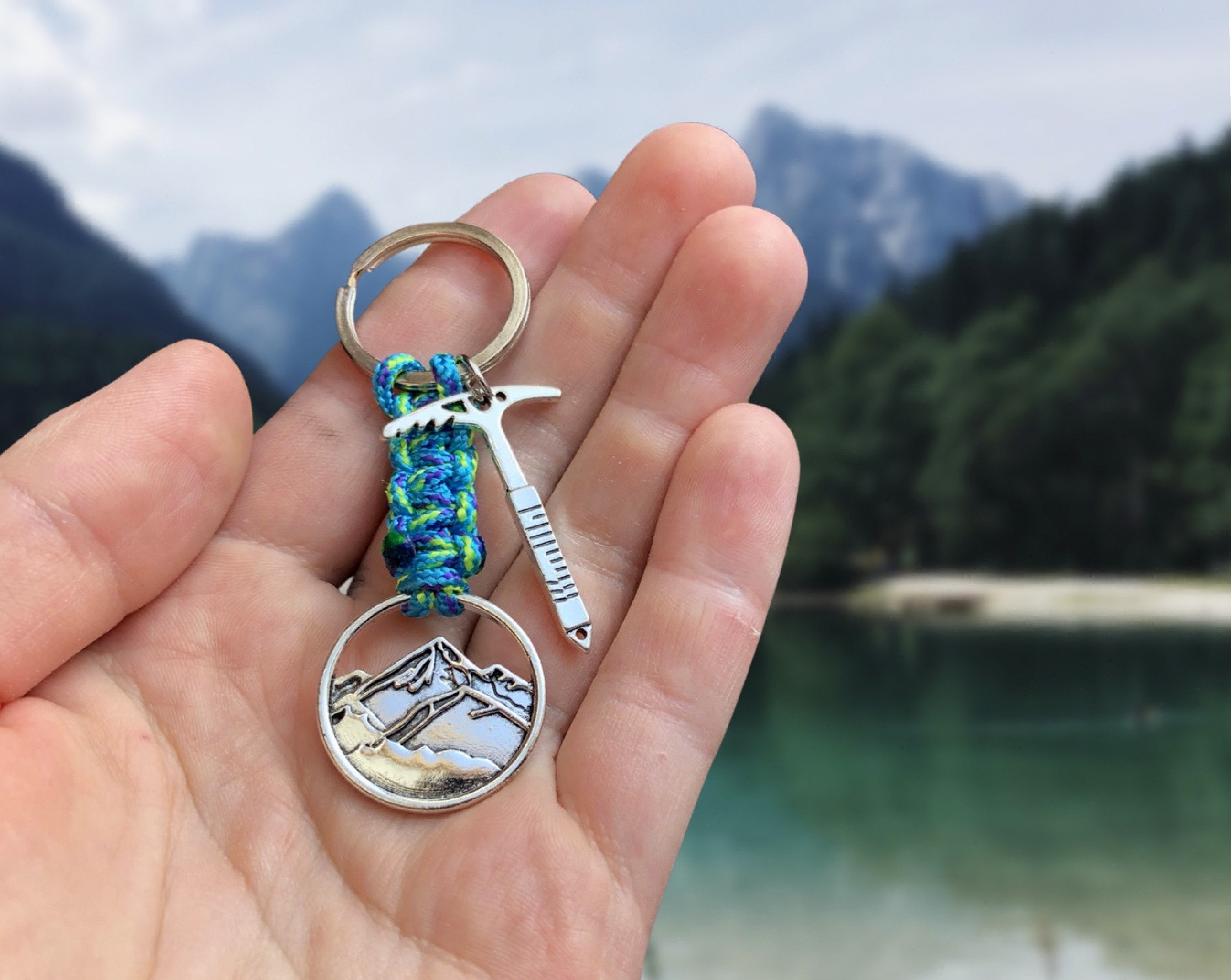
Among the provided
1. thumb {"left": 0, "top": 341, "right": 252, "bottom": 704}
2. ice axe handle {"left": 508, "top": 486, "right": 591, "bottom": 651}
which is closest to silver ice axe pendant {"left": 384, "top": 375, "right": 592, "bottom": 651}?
ice axe handle {"left": 508, "top": 486, "right": 591, "bottom": 651}

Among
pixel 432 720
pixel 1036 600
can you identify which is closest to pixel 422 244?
pixel 432 720

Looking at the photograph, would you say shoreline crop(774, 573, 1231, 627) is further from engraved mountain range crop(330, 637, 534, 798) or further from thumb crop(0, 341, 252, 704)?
thumb crop(0, 341, 252, 704)

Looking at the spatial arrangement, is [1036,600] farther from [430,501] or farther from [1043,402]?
[430,501]

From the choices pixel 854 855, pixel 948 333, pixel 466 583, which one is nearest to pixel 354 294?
pixel 466 583

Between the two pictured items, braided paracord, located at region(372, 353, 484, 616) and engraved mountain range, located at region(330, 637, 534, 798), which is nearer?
engraved mountain range, located at region(330, 637, 534, 798)

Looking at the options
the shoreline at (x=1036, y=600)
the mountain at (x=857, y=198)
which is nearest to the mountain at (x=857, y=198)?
the mountain at (x=857, y=198)
